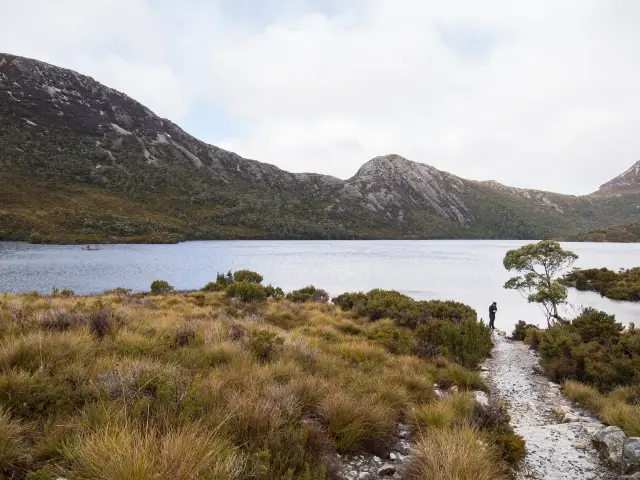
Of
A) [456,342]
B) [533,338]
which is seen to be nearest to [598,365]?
[456,342]

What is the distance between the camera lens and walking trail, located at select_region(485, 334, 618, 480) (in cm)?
546

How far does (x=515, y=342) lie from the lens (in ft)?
65.4

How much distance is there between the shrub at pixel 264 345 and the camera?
26.3ft

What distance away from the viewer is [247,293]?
24.2 m

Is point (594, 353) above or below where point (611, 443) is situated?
below

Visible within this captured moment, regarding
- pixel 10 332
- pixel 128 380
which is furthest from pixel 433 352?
pixel 10 332

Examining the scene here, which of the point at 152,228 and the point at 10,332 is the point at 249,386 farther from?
the point at 152,228

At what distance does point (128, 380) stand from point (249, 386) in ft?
5.43

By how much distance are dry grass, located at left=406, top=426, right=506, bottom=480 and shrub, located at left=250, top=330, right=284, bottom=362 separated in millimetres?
4014

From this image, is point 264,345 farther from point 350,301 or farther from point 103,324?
point 350,301

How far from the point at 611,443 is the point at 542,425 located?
2.56 metres

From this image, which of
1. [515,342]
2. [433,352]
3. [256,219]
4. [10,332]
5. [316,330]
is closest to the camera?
[10,332]

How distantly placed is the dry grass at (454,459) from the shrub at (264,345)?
4014 millimetres

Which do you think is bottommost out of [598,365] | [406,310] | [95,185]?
[406,310]
